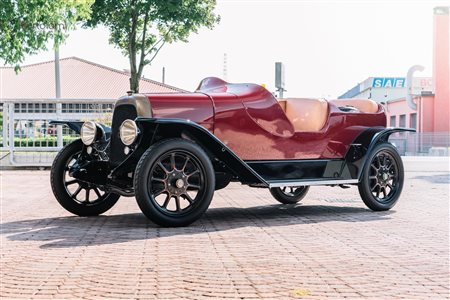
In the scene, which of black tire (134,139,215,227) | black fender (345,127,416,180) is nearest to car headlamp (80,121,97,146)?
black tire (134,139,215,227)

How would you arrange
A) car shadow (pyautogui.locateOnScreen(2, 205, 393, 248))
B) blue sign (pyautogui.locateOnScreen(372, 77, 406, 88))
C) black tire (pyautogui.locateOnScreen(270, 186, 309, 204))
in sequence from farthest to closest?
blue sign (pyautogui.locateOnScreen(372, 77, 406, 88)), black tire (pyautogui.locateOnScreen(270, 186, 309, 204)), car shadow (pyautogui.locateOnScreen(2, 205, 393, 248))

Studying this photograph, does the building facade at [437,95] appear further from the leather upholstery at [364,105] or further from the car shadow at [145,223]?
the car shadow at [145,223]

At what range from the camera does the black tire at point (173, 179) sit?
239 inches

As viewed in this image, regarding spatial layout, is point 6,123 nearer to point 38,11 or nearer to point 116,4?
point 38,11

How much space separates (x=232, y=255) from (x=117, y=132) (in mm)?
2570

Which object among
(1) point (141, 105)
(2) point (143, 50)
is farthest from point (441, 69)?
(1) point (141, 105)

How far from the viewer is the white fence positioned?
18.7m

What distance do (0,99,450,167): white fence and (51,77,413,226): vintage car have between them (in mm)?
11128

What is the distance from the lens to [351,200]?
31.4ft

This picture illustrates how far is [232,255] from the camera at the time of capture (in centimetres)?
482

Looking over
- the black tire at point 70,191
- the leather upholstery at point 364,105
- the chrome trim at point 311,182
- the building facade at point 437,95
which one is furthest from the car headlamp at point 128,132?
→ the building facade at point 437,95

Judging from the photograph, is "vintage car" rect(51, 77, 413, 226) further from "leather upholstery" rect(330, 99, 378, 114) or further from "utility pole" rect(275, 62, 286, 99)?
"utility pole" rect(275, 62, 286, 99)

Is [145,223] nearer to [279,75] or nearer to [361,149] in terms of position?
[361,149]

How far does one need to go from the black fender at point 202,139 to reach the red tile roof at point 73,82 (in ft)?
156
